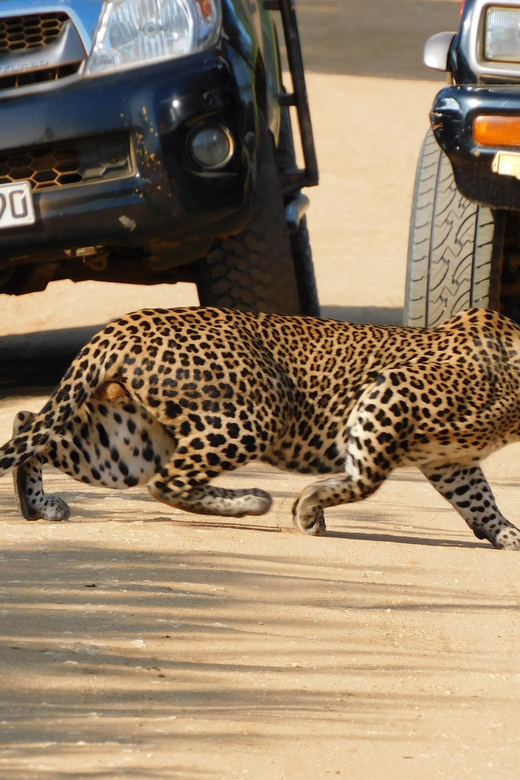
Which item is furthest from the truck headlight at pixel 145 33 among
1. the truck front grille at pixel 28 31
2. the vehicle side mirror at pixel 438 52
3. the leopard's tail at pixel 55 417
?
the leopard's tail at pixel 55 417

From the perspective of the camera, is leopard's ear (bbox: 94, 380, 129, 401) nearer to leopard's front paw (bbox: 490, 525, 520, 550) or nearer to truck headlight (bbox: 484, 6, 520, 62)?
leopard's front paw (bbox: 490, 525, 520, 550)

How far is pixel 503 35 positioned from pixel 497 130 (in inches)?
15.4

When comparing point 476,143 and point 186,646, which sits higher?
point 476,143

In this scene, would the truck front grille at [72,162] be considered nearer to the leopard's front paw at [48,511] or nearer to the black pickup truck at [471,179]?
the black pickup truck at [471,179]

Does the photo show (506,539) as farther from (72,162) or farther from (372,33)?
(372,33)

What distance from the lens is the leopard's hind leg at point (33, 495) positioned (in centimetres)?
445

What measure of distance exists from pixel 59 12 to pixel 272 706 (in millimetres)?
3533

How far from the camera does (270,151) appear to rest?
620 centimetres

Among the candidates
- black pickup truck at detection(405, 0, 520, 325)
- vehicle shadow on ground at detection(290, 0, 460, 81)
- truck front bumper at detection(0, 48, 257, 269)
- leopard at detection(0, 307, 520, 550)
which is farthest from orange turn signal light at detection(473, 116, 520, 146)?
vehicle shadow on ground at detection(290, 0, 460, 81)

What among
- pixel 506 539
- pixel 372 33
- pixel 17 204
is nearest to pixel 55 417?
pixel 17 204

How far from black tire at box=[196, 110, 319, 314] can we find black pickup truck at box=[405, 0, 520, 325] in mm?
580

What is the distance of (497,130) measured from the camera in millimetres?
4969

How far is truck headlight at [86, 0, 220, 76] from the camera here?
17.9ft

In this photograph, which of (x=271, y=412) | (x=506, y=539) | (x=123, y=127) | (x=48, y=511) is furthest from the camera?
(x=123, y=127)
